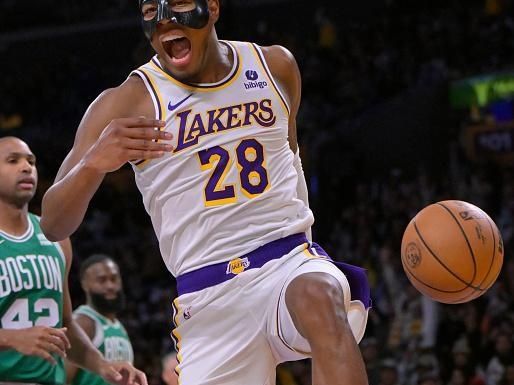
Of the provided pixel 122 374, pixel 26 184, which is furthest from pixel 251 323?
pixel 26 184

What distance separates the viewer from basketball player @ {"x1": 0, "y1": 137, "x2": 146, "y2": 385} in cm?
550

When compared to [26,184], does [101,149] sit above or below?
above

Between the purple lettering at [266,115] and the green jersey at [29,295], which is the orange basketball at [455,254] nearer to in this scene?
the purple lettering at [266,115]

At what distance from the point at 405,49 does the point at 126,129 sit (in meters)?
12.5

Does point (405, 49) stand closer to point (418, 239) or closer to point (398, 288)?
point (398, 288)

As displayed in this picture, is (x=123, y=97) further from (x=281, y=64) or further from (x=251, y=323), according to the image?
(x=251, y=323)

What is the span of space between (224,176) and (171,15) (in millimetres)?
682

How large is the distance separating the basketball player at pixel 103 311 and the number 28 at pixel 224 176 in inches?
156

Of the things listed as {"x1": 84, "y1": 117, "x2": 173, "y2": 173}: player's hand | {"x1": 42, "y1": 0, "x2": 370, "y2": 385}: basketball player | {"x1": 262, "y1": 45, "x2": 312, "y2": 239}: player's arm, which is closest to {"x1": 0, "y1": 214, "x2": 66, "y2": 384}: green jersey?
{"x1": 42, "y1": 0, "x2": 370, "y2": 385}: basketball player

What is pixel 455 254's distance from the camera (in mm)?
4438

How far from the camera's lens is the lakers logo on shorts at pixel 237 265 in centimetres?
399

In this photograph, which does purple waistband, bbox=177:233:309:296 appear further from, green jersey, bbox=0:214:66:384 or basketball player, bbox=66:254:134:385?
basketball player, bbox=66:254:134:385

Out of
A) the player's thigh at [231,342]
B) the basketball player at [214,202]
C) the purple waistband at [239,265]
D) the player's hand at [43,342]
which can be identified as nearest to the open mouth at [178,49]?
the basketball player at [214,202]

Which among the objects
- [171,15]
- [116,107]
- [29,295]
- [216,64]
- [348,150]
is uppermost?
[171,15]
